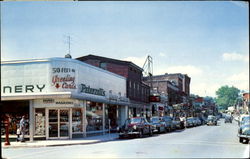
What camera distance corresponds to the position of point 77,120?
27078 mm

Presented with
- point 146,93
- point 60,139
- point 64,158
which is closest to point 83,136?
point 60,139

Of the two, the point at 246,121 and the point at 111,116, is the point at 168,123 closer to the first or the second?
the point at 111,116

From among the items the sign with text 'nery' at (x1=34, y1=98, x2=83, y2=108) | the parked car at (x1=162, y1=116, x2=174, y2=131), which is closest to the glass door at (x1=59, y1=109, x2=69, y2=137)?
the sign with text 'nery' at (x1=34, y1=98, x2=83, y2=108)

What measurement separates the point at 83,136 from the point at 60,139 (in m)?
2.26

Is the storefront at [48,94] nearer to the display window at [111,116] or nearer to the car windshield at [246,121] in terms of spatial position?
the display window at [111,116]

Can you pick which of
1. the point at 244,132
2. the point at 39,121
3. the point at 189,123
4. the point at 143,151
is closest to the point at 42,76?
the point at 39,121

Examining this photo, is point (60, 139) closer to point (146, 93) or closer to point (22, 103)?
point (22, 103)

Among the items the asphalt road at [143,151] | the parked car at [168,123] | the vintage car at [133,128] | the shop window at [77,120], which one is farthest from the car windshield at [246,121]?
the parked car at [168,123]

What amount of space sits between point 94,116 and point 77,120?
3554 millimetres

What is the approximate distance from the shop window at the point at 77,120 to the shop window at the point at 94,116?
1392 millimetres

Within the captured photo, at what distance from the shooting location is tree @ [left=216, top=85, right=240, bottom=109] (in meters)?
185

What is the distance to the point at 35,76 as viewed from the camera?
2589 centimetres

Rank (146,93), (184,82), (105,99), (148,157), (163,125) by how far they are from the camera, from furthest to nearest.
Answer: (184,82), (146,93), (163,125), (105,99), (148,157)

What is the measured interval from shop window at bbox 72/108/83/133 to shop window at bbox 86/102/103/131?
1392mm
